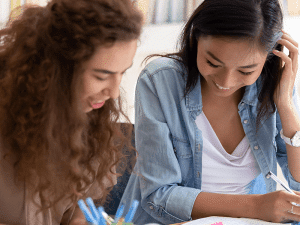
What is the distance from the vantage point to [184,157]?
969 mm

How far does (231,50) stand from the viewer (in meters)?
0.81

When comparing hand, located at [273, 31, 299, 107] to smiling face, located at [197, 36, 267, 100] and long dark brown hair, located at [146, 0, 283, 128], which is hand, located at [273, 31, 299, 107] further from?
smiling face, located at [197, 36, 267, 100]

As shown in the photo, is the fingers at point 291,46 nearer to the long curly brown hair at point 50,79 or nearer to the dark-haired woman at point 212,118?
the dark-haired woman at point 212,118

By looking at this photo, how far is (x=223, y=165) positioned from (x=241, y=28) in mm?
397

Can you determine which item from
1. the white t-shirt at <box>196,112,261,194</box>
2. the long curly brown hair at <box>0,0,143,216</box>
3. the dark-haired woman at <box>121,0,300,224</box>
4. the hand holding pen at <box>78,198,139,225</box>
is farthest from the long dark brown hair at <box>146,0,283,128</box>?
the hand holding pen at <box>78,198,139,225</box>

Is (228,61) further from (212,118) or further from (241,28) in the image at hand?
(212,118)

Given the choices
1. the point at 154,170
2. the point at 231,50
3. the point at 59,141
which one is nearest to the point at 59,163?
the point at 59,141

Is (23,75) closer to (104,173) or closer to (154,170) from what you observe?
(104,173)

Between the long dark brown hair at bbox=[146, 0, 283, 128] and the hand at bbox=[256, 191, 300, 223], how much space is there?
0.91 feet

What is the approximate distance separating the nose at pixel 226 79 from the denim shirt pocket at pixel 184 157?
210mm

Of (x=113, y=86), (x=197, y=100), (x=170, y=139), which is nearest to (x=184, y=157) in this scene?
(x=170, y=139)

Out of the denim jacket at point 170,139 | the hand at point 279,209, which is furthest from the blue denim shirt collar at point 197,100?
the hand at point 279,209

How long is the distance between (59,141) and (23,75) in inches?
5.6

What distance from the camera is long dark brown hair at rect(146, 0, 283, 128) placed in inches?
31.6
